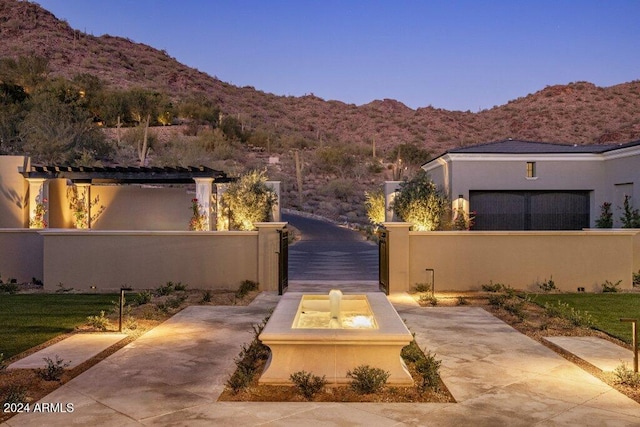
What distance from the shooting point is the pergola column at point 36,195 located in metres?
18.7

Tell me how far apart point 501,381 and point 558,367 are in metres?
1.17

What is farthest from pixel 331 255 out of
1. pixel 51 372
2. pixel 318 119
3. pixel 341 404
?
pixel 318 119

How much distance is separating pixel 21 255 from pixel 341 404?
518 inches

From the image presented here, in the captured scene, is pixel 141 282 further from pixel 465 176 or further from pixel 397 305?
pixel 465 176

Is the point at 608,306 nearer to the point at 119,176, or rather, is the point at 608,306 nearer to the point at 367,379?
the point at 367,379

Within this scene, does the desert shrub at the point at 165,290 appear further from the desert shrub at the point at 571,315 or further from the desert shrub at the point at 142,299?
the desert shrub at the point at 571,315

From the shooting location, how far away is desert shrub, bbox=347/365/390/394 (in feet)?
21.6

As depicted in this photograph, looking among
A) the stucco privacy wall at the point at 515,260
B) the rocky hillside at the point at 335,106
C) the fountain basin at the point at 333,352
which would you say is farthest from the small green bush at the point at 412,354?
the rocky hillside at the point at 335,106

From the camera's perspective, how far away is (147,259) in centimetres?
1512

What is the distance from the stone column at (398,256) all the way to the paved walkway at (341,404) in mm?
4810

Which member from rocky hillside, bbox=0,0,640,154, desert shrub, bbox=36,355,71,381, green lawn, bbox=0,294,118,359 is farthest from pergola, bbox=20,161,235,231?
rocky hillside, bbox=0,0,640,154

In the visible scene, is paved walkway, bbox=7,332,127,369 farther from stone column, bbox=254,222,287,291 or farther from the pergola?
the pergola

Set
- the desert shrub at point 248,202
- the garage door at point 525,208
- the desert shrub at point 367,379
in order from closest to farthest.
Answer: the desert shrub at point 367,379, the desert shrub at point 248,202, the garage door at point 525,208

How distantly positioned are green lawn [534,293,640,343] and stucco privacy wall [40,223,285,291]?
292 inches
